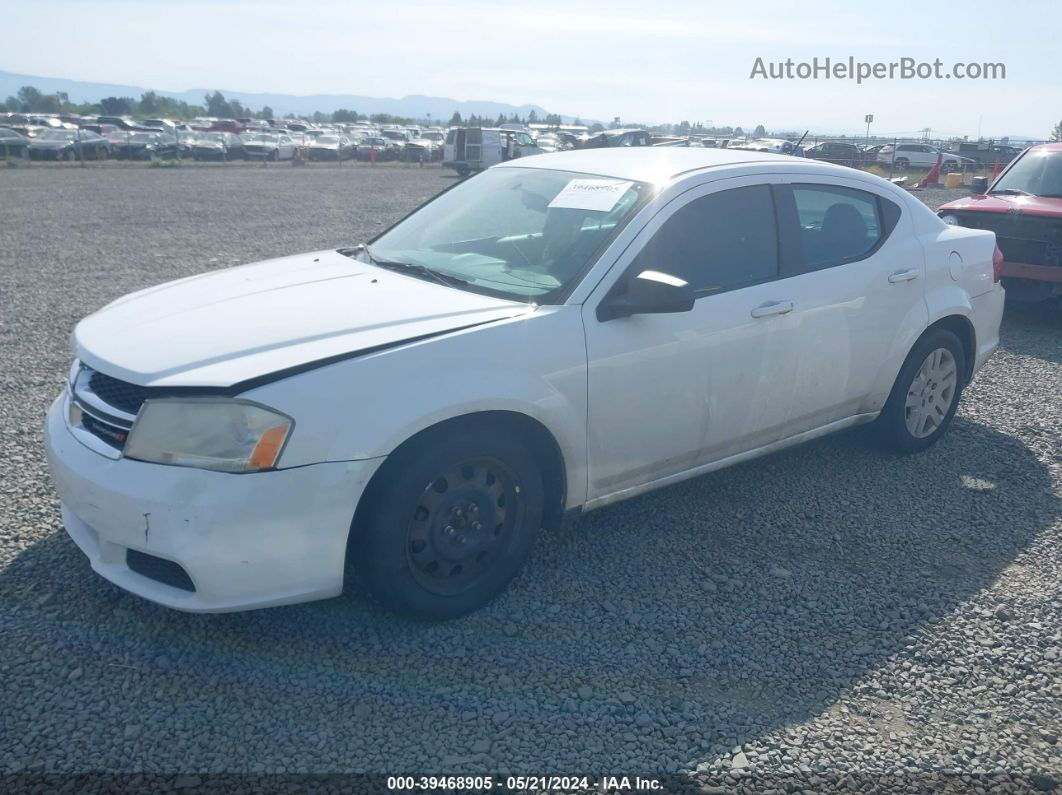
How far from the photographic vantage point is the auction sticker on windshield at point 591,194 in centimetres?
410

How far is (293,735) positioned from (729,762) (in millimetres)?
1365

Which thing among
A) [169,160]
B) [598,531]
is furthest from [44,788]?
[169,160]

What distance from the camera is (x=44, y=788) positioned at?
2.62m

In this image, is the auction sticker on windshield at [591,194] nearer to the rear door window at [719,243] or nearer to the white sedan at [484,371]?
the white sedan at [484,371]

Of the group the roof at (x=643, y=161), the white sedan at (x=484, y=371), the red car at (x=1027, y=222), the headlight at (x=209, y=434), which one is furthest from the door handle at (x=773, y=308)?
the red car at (x=1027, y=222)

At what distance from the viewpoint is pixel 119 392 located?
3.29 meters

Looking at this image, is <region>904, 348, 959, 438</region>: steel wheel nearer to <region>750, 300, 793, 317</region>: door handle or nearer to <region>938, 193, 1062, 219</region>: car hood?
<region>750, 300, 793, 317</region>: door handle

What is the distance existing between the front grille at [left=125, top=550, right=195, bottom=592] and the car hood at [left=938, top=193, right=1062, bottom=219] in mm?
8181

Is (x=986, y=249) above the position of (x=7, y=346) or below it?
above

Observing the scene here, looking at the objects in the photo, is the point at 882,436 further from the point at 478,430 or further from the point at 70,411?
the point at 70,411

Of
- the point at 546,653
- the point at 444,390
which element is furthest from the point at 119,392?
the point at 546,653

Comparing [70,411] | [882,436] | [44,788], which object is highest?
[70,411]

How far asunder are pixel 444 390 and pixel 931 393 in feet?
11.0

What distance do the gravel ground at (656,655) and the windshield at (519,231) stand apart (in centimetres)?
125
